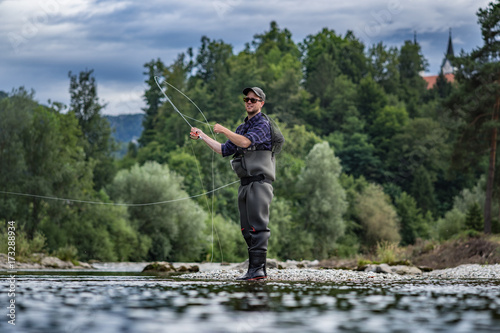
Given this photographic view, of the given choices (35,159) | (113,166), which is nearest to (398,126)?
(113,166)

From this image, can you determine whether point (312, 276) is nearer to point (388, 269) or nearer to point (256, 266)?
point (256, 266)

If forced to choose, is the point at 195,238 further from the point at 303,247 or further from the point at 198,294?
the point at 198,294

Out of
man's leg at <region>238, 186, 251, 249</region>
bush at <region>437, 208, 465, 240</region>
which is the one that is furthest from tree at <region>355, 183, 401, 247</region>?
man's leg at <region>238, 186, 251, 249</region>

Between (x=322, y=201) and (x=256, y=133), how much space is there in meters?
55.1

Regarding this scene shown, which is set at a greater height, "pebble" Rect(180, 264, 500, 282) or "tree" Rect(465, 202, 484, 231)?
"tree" Rect(465, 202, 484, 231)

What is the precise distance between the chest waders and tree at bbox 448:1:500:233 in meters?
31.2

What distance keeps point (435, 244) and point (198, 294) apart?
1155 inches

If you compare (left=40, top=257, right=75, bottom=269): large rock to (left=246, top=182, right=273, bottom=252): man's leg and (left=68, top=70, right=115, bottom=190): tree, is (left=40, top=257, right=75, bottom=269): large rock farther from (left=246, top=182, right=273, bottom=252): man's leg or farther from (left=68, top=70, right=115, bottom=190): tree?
(left=68, top=70, right=115, bottom=190): tree

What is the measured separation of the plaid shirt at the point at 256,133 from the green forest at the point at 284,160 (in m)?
1.35

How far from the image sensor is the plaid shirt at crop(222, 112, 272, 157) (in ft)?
28.6

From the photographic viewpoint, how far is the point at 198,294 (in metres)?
5.98

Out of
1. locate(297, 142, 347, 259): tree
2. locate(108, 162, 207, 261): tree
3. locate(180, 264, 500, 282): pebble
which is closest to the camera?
locate(180, 264, 500, 282): pebble

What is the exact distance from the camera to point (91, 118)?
2527 inches

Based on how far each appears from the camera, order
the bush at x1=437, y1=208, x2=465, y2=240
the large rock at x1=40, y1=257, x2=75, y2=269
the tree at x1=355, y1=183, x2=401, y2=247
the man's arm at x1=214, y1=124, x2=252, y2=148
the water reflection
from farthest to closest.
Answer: the tree at x1=355, y1=183, x2=401, y2=247
the bush at x1=437, y1=208, x2=465, y2=240
the large rock at x1=40, y1=257, x2=75, y2=269
the man's arm at x1=214, y1=124, x2=252, y2=148
the water reflection
